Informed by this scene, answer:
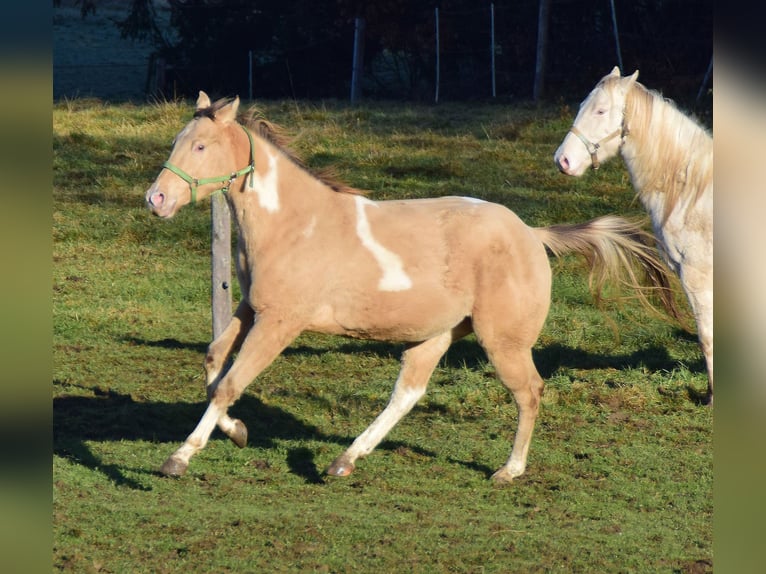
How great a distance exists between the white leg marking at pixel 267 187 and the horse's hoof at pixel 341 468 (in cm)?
138

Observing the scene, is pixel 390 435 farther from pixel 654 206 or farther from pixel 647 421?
pixel 654 206

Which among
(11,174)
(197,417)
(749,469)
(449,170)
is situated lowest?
(197,417)

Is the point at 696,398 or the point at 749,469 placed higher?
the point at 749,469

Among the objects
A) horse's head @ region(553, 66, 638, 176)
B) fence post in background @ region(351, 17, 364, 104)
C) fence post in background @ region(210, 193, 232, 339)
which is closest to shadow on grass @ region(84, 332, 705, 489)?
fence post in background @ region(210, 193, 232, 339)

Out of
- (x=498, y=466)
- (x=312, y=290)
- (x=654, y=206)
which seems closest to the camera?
(x=312, y=290)

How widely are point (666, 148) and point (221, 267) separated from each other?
3180mm

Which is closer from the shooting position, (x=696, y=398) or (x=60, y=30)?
(x=696, y=398)

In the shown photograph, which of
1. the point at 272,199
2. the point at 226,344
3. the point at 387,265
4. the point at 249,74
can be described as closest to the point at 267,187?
the point at 272,199

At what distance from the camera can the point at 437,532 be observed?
15.6 ft

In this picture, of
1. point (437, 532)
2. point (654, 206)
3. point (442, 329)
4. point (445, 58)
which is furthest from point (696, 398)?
point (445, 58)

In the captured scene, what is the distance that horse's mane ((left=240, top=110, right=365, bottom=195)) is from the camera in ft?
17.7

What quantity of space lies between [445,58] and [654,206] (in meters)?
15.3

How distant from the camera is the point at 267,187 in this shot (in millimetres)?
5285

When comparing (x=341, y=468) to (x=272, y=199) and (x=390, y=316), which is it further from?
(x=272, y=199)
